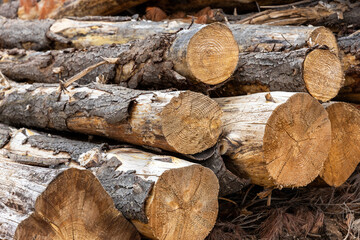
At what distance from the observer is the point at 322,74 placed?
2.96 m

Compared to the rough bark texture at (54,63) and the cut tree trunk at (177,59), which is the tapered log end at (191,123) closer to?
the cut tree trunk at (177,59)

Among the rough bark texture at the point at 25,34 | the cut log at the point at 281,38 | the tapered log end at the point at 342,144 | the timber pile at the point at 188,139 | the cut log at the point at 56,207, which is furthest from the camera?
the rough bark texture at the point at 25,34

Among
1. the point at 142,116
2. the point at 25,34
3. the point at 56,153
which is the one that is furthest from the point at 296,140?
the point at 25,34

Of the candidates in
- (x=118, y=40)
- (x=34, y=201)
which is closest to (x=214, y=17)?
(x=118, y=40)

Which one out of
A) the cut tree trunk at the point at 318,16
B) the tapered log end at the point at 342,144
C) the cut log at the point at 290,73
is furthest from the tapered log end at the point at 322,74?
the cut tree trunk at the point at 318,16

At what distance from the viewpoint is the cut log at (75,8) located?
17.4 feet

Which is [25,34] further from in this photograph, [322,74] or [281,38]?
[322,74]

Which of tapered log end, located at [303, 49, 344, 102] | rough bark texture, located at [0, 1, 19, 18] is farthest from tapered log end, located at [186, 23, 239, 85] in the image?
rough bark texture, located at [0, 1, 19, 18]

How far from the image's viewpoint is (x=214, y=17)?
4656 mm

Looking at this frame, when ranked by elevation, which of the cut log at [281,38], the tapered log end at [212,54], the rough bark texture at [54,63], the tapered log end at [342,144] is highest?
the tapered log end at [212,54]

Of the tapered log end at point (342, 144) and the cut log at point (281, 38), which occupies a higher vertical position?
the cut log at point (281, 38)

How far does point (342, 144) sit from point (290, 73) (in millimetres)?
757

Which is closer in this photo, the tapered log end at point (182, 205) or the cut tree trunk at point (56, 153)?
the tapered log end at point (182, 205)

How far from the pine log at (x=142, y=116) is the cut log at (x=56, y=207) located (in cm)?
52
